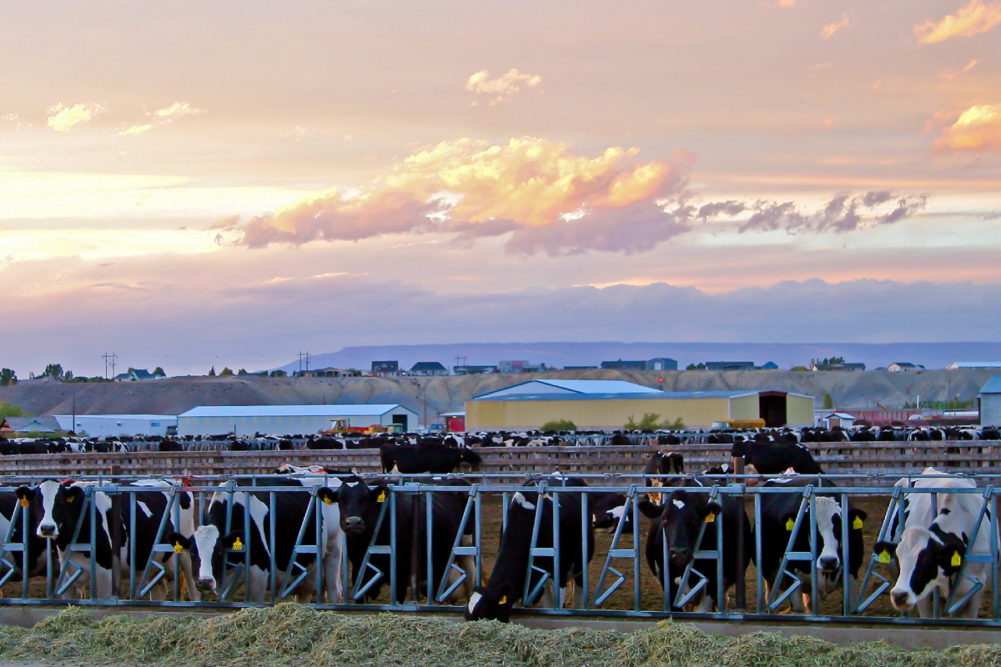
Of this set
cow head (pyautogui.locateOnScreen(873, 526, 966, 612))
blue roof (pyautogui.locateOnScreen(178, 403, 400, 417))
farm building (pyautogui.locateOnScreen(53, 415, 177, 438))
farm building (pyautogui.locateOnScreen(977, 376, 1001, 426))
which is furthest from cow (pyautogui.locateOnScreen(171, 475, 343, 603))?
farm building (pyautogui.locateOnScreen(53, 415, 177, 438))

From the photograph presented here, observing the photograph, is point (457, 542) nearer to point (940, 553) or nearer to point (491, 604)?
point (491, 604)

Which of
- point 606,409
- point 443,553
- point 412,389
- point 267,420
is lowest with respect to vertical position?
point 443,553

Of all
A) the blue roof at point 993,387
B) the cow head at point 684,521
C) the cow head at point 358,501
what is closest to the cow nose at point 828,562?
the cow head at point 684,521

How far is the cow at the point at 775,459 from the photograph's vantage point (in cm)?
2683

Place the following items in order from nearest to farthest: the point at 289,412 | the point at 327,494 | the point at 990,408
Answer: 1. the point at 327,494
2. the point at 990,408
3. the point at 289,412

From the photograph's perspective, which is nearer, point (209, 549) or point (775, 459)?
point (209, 549)

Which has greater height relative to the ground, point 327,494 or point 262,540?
point 327,494

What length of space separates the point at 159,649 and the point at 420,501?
131 inches

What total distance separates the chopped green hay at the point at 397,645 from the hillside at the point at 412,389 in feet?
464

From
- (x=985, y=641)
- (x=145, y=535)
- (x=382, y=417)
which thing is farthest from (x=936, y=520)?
(x=382, y=417)

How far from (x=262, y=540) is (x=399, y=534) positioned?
1.49 m

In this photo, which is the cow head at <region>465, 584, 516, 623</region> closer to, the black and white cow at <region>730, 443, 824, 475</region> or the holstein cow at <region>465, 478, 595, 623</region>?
the holstein cow at <region>465, 478, 595, 623</region>

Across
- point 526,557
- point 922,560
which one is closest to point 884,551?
point 922,560

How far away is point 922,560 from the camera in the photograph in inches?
439
